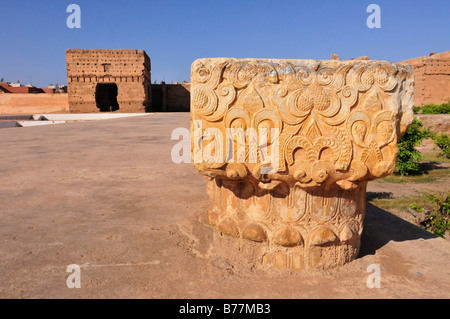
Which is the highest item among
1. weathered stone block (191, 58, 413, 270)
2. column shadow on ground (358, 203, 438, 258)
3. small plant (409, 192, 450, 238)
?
weathered stone block (191, 58, 413, 270)

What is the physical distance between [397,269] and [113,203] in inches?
78.0

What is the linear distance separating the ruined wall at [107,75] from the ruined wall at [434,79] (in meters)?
15.1

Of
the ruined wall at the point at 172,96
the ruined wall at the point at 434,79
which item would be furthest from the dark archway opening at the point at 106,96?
the ruined wall at the point at 434,79

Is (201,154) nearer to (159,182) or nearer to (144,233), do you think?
(144,233)

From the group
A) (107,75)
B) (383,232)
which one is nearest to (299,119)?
(383,232)

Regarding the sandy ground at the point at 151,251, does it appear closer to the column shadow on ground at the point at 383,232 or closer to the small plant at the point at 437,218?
the column shadow on ground at the point at 383,232

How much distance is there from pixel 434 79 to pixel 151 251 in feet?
66.7

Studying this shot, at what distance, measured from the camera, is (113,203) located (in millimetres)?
2600

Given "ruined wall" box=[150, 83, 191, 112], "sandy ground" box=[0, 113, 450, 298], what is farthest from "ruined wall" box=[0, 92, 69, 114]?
"sandy ground" box=[0, 113, 450, 298]

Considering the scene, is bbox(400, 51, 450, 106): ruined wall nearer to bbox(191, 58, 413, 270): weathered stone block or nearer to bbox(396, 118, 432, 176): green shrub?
bbox(396, 118, 432, 176): green shrub

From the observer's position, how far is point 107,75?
19.3 meters

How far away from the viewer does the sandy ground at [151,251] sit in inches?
59.8

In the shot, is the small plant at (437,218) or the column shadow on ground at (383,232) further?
the small plant at (437,218)

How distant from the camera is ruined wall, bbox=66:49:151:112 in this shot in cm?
1912
